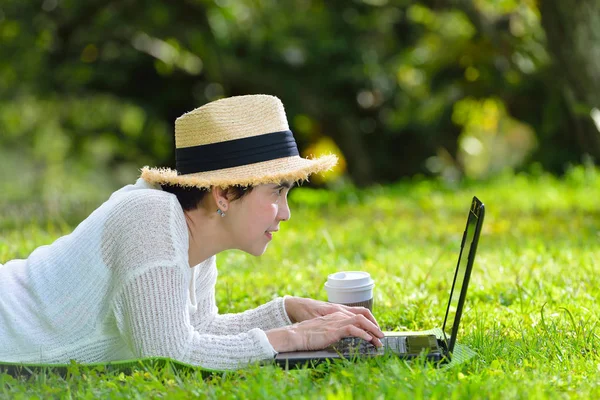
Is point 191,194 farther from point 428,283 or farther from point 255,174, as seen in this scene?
point 428,283

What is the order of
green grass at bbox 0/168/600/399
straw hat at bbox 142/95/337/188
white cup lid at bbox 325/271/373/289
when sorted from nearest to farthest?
green grass at bbox 0/168/600/399 < straw hat at bbox 142/95/337/188 < white cup lid at bbox 325/271/373/289

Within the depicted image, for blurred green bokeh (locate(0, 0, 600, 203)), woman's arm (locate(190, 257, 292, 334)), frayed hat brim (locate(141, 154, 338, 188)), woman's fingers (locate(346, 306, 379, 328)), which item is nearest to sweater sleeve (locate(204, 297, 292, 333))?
woman's arm (locate(190, 257, 292, 334))

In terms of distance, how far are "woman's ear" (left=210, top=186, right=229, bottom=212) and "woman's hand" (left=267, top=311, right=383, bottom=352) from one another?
0.56 metres

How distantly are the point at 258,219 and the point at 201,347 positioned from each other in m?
0.58

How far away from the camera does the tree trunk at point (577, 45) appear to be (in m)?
8.93

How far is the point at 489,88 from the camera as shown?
470 inches

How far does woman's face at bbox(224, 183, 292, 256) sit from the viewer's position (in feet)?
11.5

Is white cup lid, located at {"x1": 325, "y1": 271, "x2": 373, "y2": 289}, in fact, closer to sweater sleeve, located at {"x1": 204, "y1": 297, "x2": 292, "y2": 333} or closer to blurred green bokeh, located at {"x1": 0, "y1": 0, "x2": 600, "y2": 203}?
sweater sleeve, located at {"x1": 204, "y1": 297, "x2": 292, "y2": 333}

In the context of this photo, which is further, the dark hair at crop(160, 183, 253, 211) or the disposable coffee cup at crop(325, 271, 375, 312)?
the disposable coffee cup at crop(325, 271, 375, 312)

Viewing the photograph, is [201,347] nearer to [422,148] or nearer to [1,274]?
[1,274]

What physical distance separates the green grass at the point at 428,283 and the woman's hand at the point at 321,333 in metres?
0.12

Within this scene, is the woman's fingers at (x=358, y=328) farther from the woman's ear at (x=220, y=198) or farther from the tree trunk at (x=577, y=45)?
the tree trunk at (x=577, y=45)

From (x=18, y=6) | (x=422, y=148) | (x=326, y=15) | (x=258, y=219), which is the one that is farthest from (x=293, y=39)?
(x=258, y=219)

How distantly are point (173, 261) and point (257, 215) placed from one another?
0.42 meters
